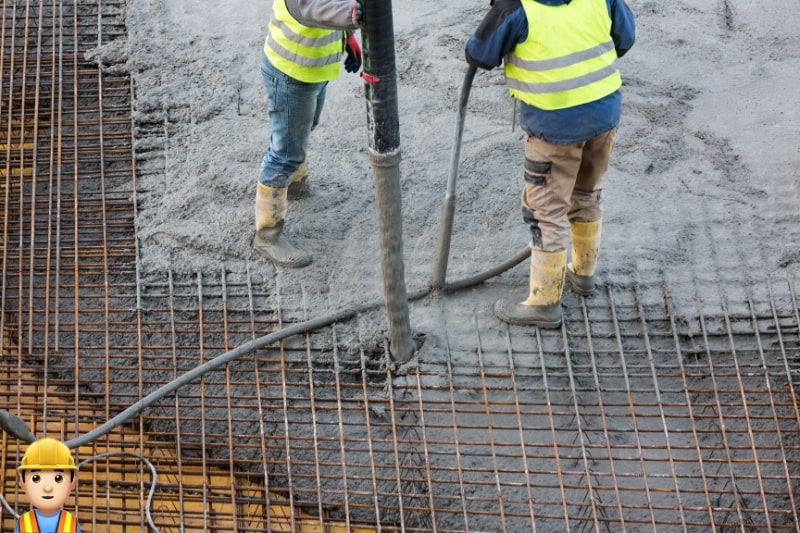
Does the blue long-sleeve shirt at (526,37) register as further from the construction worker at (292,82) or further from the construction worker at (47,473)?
the construction worker at (47,473)

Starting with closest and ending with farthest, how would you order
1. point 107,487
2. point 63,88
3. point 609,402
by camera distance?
point 107,487
point 609,402
point 63,88

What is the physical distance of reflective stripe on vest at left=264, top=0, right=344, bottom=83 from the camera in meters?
4.20

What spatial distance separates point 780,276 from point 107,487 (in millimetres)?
2843

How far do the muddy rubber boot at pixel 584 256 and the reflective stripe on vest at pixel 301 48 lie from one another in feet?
3.80

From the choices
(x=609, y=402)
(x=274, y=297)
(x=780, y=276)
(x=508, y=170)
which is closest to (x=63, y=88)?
(x=274, y=297)

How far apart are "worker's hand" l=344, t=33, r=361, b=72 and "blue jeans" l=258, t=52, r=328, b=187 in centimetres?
13

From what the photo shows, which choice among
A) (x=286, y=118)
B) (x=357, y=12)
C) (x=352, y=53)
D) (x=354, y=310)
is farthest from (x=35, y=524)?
(x=352, y=53)

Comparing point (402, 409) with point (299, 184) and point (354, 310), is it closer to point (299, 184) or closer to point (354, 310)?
point (354, 310)

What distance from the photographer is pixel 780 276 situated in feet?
15.3

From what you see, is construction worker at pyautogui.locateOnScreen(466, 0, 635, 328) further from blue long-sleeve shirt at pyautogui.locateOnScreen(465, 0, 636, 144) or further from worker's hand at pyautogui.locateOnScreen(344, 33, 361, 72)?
worker's hand at pyautogui.locateOnScreen(344, 33, 361, 72)

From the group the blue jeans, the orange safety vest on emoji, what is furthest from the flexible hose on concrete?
the orange safety vest on emoji

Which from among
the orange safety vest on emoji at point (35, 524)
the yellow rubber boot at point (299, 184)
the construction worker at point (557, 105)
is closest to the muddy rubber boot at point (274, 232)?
the yellow rubber boot at point (299, 184)

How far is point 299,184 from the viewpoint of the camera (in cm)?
502

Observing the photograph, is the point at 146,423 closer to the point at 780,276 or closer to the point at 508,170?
the point at 508,170
